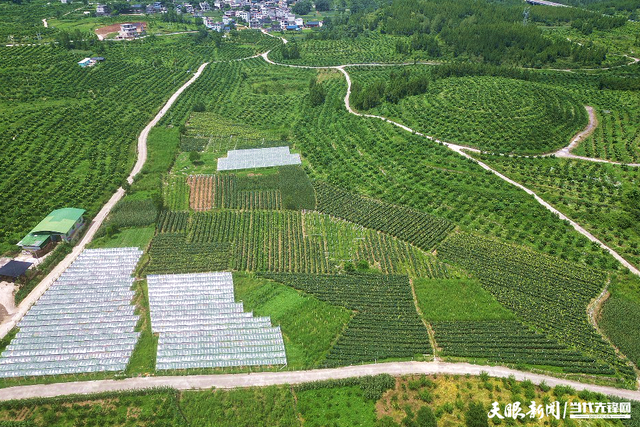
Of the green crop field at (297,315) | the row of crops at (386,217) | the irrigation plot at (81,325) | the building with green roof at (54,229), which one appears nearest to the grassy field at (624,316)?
the row of crops at (386,217)

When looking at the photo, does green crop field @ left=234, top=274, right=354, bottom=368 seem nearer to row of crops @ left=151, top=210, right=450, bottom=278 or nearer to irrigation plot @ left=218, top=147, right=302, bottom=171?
row of crops @ left=151, top=210, right=450, bottom=278

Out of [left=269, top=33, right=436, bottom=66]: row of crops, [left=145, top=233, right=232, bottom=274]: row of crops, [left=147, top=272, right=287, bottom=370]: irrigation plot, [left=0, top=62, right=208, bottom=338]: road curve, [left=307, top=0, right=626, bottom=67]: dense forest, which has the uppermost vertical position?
[left=307, top=0, right=626, bottom=67]: dense forest

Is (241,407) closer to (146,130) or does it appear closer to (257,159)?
(257,159)

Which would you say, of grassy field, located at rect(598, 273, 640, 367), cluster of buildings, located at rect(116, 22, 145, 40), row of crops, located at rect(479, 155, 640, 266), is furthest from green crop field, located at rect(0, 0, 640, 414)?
cluster of buildings, located at rect(116, 22, 145, 40)

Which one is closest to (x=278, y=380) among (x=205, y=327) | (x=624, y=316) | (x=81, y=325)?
(x=205, y=327)

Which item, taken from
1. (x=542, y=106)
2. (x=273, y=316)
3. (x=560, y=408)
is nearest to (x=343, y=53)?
(x=542, y=106)

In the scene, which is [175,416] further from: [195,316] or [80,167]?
[80,167]
